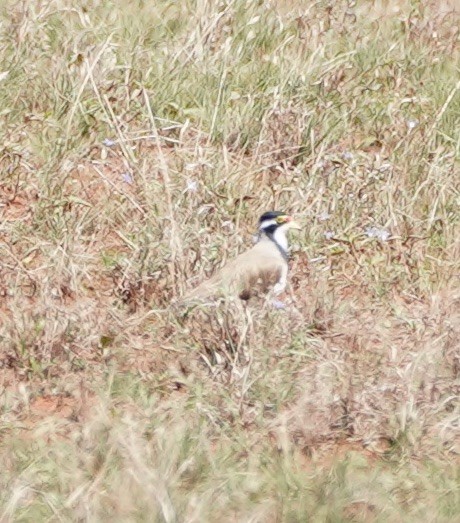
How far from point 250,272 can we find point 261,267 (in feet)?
0.18

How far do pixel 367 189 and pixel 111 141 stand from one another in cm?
131

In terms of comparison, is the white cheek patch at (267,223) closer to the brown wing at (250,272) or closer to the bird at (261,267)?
the bird at (261,267)

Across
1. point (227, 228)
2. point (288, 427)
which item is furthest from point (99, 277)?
point (288, 427)

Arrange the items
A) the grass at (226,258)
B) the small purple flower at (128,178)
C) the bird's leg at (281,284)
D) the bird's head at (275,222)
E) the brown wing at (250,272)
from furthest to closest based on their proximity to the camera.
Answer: the small purple flower at (128,178) → the bird's head at (275,222) → the bird's leg at (281,284) → the brown wing at (250,272) → the grass at (226,258)

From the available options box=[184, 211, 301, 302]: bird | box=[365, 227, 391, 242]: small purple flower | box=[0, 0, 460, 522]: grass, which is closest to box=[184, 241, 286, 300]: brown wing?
box=[184, 211, 301, 302]: bird

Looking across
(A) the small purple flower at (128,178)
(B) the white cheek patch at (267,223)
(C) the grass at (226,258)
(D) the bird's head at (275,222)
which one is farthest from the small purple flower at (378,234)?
(A) the small purple flower at (128,178)

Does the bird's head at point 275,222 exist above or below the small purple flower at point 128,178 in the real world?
below

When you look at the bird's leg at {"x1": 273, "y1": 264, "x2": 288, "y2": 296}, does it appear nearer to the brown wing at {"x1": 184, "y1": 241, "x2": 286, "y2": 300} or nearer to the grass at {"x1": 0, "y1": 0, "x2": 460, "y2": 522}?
the brown wing at {"x1": 184, "y1": 241, "x2": 286, "y2": 300}

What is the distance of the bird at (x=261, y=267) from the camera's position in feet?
23.8

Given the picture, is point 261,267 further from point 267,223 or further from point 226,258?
point 267,223

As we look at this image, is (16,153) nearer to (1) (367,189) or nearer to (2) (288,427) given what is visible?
(1) (367,189)

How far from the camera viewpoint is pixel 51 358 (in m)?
6.83

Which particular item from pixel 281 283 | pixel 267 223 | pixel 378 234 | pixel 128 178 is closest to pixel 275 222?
pixel 267 223

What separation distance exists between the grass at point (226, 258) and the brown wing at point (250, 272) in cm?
13
